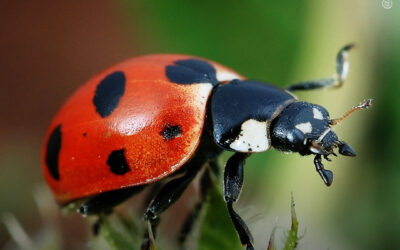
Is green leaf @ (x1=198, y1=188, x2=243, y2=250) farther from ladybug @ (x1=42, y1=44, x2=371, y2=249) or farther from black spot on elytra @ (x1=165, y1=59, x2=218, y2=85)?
black spot on elytra @ (x1=165, y1=59, x2=218, y2=85)

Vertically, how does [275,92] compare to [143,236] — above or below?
above

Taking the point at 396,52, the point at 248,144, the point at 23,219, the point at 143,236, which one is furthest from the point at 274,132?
the point at 23,219

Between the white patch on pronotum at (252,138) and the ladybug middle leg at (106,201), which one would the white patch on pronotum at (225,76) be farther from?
the ladybug middle leg at (106,201)

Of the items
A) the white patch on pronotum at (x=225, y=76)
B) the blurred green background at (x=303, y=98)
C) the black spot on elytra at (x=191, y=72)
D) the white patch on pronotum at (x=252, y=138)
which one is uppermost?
the black spot on elytra at (x=191, y=72)

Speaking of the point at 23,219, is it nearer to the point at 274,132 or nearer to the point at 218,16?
the point at 218,16

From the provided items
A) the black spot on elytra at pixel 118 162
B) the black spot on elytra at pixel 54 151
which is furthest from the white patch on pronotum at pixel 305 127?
the black spot on elytra at pixel 54 151

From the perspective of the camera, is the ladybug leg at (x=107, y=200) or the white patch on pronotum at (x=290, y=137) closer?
the white patch on pronotum at (x=290, y=137)

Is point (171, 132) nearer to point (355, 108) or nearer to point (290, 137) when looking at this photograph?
point (290, 137)

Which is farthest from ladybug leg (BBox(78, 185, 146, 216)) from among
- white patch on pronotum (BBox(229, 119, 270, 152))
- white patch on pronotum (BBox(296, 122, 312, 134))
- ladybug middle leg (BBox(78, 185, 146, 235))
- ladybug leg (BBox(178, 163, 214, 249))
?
white patch on pronotum (BBox(296, 122, 312, 134))

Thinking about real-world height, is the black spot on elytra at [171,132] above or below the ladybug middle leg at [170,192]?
above
